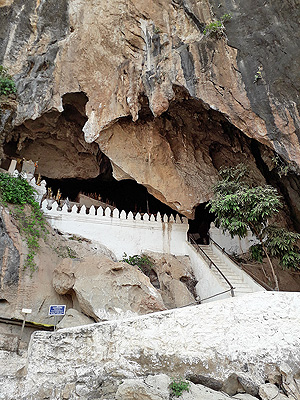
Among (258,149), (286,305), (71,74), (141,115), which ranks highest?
(71,74)

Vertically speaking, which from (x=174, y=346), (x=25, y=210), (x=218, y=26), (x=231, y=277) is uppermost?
(x=218, y=26)

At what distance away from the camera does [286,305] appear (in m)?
6.18

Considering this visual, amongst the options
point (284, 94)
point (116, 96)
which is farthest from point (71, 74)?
point (284, 94)

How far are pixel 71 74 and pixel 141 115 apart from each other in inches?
135

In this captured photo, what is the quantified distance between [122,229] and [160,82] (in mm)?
6695

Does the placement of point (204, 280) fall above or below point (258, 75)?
below

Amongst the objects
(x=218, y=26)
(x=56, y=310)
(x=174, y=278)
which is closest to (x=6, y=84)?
(x=218, y=26)

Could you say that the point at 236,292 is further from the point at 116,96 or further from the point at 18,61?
the point at 18,61

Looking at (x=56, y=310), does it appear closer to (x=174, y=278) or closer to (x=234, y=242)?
(x=174, y=278)

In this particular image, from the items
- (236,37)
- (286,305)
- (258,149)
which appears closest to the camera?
(286,305)

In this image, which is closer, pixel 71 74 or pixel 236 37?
pixel 236 37

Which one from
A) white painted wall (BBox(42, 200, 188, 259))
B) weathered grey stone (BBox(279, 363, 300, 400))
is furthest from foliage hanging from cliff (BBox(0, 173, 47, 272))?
weathered grey stone (BBox(279, 363, 300, 400))

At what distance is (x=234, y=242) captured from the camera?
14.8 m

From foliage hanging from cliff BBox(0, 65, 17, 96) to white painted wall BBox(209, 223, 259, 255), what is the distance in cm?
1193
